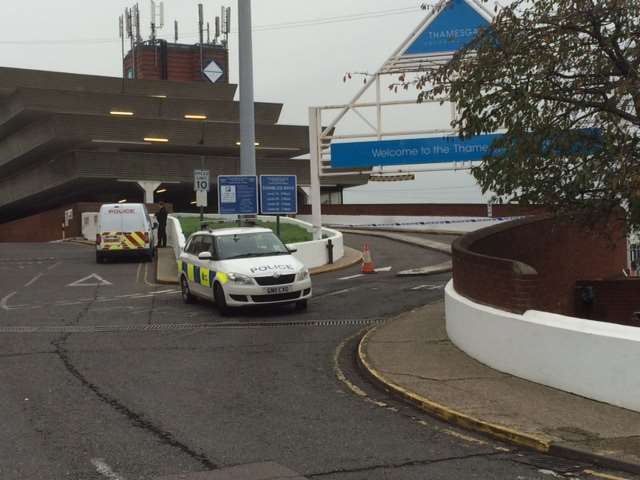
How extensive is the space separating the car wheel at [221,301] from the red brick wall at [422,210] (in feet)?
88.9

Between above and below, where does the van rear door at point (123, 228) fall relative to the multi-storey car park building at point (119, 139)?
below

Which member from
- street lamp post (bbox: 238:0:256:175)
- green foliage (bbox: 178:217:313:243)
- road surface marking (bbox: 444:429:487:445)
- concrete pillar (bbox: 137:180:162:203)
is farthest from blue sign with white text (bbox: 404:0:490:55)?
concrete pillar (bbox: 137:180:162:203)

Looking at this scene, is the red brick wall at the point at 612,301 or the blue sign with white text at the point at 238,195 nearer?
the red brick wall at the point at 612,301

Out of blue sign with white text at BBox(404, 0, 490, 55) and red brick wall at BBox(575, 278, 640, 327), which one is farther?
blue sign with white text at BBox(404, 0, 490, 55)

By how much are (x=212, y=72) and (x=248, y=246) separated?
78.3 metres

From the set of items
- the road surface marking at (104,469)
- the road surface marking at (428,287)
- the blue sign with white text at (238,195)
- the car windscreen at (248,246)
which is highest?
the blue sign with white text at (238,195)

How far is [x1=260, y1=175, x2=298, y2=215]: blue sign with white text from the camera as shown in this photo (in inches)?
949

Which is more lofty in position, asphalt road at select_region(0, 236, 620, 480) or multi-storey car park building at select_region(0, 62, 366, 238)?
multi-storey car park building at select_region(0, 62, 366, 238)

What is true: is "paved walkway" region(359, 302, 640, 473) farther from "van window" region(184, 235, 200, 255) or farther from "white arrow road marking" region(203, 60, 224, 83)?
"white arrow road marking" region(203, 60, 224, 83)

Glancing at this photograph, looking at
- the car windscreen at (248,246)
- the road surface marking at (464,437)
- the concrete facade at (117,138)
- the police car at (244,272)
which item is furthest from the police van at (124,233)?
the concrete facade at (117,138)

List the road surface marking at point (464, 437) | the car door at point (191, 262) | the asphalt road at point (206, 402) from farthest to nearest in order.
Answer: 1. the car door at point (191, 262)
2. the road surface marking at point (464, 437)
3. the asphalt road at point (206, 402)

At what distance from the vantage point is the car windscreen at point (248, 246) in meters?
15.2

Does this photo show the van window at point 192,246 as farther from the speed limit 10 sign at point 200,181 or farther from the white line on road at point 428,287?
the speed limit 10 sign at point 200,181

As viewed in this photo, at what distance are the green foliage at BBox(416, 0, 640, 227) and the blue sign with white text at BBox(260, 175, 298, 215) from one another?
43.9 ft
